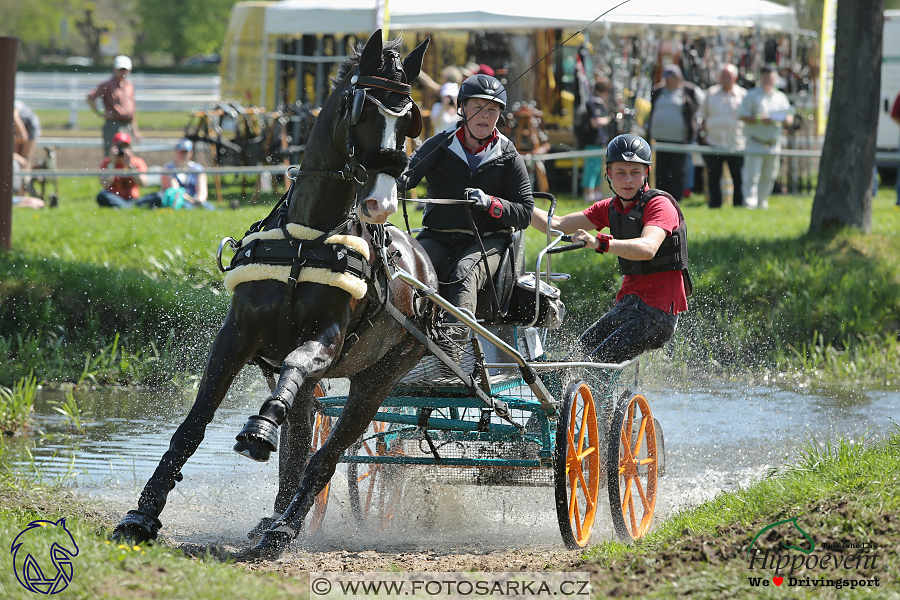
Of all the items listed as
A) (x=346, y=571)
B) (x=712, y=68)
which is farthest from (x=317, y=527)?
(x=712, y=68)

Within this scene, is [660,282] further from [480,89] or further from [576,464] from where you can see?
[480,89]

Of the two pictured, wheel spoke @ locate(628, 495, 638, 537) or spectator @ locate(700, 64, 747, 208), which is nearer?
wheel spoke @ locate(628, 495, 638, 537)

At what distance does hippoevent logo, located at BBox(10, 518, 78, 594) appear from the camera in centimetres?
359

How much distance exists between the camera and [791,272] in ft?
32.6

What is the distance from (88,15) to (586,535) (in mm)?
56362

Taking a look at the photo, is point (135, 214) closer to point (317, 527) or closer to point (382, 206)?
point (317, 527)

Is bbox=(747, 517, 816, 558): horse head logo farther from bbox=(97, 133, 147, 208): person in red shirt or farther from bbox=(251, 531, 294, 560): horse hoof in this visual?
bbox=(97, 133, 147, 208): person in red shirt

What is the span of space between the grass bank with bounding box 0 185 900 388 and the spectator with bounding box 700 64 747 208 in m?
3.64

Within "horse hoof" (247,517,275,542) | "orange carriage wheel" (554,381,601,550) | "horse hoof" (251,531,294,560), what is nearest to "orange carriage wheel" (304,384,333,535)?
"horse hoof" (247,517,275,542)

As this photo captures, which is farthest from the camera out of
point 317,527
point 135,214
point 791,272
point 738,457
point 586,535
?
point 135,214

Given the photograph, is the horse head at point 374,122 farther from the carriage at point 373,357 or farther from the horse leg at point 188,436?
the horse leg at point 188,436

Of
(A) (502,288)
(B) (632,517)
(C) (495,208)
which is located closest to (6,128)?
(A) (502,288)

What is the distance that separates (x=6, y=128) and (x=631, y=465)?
259 inches

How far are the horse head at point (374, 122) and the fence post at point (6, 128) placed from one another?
19.5 feet
